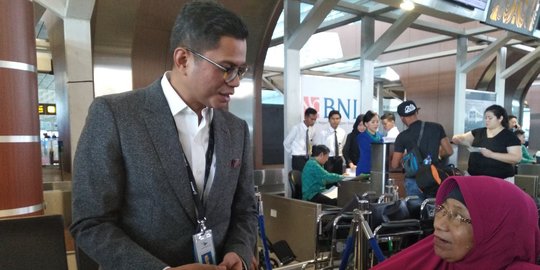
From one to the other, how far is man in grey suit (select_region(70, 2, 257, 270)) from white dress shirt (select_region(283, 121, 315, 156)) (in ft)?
Answer: 11.7

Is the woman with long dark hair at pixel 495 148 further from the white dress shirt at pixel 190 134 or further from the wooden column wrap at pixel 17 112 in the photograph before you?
the wooden column wrap at pixel 17 112

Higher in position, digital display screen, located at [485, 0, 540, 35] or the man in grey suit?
digital display screen, located at [485, 0, 540, 35]

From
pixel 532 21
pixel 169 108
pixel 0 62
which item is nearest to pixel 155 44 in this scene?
pixel 0 62

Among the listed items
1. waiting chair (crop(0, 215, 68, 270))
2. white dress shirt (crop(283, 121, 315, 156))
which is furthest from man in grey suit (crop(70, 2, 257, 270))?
white dress shirt (crop(283, 121, 315, 156))

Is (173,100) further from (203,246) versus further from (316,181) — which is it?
(316,181)

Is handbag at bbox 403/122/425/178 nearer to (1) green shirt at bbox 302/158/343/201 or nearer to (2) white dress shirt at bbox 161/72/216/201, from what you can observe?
(1) green shirt at bbox 302/158/343/201

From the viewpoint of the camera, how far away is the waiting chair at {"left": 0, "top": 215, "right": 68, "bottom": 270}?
1.26 metres

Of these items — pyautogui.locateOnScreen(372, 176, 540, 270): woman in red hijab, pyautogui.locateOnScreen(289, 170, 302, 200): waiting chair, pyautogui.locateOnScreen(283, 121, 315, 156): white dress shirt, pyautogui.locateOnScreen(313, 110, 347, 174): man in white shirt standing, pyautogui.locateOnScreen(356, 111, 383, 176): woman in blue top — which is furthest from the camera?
pyautogui.locateOnScreen(313, 110, 347, 174): man in white shirt standing

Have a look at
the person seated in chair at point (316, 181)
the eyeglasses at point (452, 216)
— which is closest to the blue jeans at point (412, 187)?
the person seated in chair at point (316, 181)

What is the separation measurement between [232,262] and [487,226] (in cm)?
82

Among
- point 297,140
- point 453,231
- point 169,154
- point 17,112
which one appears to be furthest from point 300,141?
point 169,154

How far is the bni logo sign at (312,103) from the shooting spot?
496 centimetres

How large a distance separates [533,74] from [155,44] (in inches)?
372

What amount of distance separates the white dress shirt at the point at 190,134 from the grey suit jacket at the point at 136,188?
2cm
